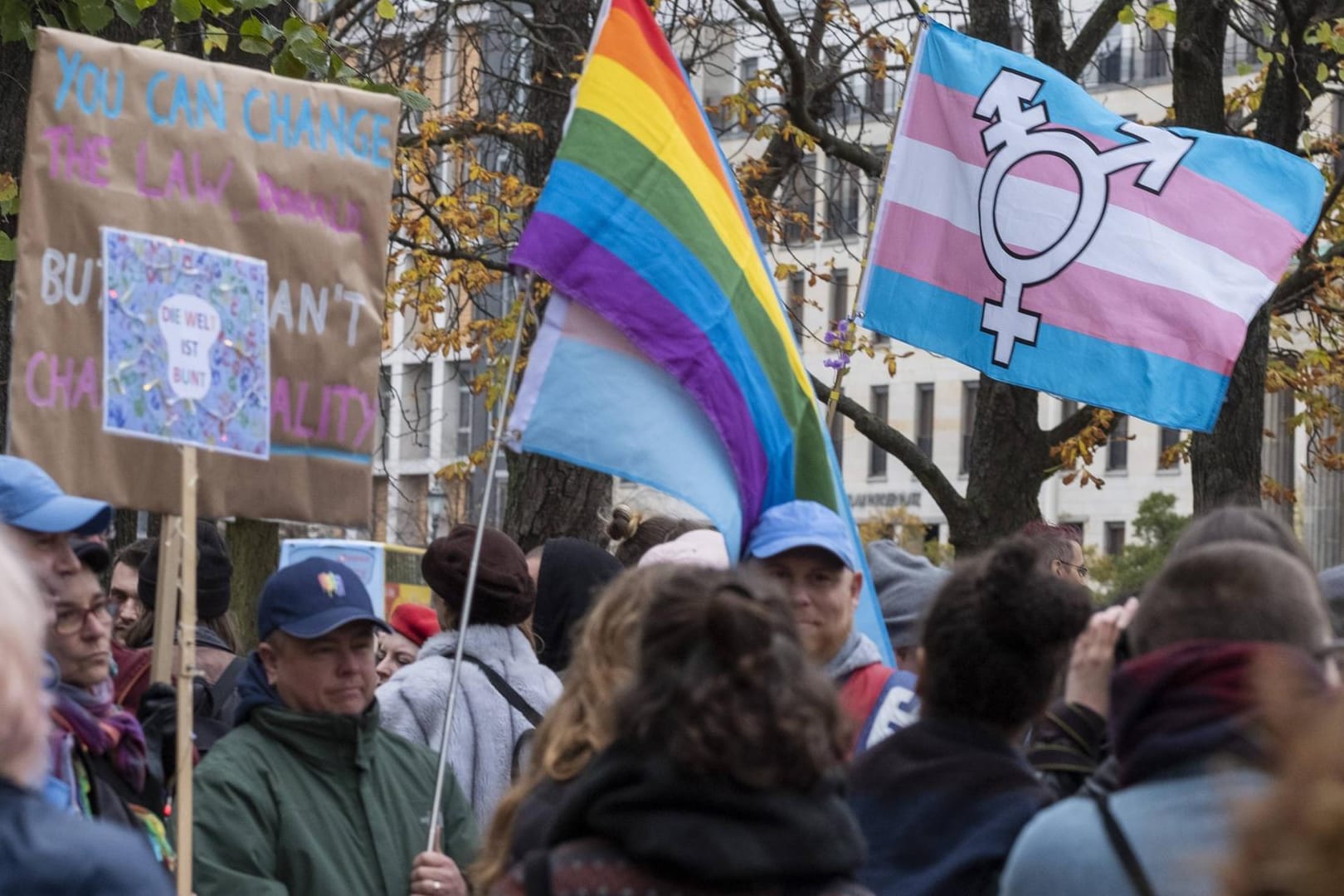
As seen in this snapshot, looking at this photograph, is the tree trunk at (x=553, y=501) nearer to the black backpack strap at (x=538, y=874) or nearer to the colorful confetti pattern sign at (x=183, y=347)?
the colorful confetti pattern sign at (x=183, y=347)

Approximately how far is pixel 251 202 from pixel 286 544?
10.6 m

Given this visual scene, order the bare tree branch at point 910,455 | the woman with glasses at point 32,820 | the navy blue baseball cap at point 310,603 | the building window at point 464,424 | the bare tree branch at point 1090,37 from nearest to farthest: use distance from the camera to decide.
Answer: the woman with glasses at point 32,820 < the navy blue baseball cap at point 310,603 < the bare tree branch at point 910,455 < the bare tree branch at point 1090,37 < the building window at point 464,424

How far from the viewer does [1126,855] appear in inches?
105

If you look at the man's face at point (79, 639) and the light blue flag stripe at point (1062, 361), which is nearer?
the man's face at point (79, 639)

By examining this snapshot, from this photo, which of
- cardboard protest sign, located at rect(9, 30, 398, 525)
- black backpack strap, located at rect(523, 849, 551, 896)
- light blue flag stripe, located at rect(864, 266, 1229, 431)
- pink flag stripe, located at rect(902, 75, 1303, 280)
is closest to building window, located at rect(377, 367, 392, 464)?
light blue flag stripe, located at rect(864, 266, 1229, 431)

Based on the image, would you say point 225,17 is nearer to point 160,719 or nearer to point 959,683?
point 160,719

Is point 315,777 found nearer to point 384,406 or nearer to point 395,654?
point 395,654

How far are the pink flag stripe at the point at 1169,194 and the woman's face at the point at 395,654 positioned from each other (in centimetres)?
252

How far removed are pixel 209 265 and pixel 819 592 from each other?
1547 mm

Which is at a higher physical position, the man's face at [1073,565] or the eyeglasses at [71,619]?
the eyeglasses at [71,619]

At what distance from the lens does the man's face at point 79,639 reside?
377 centimetres

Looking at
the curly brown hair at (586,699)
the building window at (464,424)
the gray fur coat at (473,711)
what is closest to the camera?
the curly brown hair at (586,699)

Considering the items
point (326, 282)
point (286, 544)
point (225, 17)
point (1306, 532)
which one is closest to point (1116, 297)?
point (326, 282)

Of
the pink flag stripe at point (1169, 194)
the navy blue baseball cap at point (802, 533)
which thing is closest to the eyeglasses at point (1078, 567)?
the pink flag stripe at point (1169, 194)
